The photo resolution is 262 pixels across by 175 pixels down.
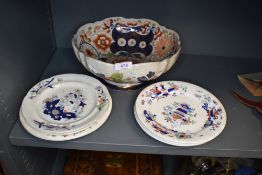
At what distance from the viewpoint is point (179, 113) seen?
2.20 feet

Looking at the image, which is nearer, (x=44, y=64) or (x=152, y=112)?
(x=152, y=112)

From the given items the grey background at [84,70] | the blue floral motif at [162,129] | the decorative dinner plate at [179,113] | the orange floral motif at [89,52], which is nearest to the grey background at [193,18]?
the grey background at [84,70]

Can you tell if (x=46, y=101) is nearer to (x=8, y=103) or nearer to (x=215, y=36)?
(x=8, y=103)

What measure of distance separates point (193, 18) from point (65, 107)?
46 cm

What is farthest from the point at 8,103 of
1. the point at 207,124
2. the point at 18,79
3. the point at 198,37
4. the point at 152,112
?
the point at 198,37

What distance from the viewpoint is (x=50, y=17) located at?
85 cm

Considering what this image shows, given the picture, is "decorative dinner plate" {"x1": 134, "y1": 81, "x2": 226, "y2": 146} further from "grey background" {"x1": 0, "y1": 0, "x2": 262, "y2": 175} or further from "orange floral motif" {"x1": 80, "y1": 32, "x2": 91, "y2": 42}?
"orange floral motif" {"x1": 80, "y1": 32, "x2": 91, "y2": 42}

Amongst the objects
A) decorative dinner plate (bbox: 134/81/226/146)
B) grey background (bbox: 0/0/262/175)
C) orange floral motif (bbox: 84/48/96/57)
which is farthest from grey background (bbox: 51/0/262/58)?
decorative dinner plate (bbox: 134/81/226/146)

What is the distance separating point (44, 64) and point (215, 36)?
1.73 ft

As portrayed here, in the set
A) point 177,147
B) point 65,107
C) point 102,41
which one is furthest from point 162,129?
point 102,41

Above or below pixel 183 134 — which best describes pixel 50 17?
above

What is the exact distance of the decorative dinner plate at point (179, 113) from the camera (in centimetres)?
60

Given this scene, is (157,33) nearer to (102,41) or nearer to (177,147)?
(102,41)

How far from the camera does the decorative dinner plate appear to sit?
0.60 metres
